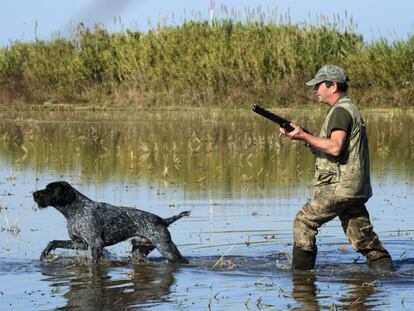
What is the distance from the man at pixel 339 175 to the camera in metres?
10.0

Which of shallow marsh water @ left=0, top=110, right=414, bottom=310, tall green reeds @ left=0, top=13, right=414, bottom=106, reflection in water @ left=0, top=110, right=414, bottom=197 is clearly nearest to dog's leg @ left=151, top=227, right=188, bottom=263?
shallow marsh water @ left=0, top=110, right=414, bottom=310

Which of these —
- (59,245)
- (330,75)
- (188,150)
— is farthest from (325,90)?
(188,150)

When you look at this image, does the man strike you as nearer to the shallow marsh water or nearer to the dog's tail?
the shallow marsh water

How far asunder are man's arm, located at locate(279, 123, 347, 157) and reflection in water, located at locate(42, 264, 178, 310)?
1.69m

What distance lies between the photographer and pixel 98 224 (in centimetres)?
1103

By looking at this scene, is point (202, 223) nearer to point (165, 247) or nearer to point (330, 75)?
point (165, 247)

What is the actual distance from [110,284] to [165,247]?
112cm

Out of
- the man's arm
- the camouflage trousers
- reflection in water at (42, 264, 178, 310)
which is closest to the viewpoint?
reflection in water at (42, 264, 178, 310)

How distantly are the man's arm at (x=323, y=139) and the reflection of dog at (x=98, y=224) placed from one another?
162 centimetres

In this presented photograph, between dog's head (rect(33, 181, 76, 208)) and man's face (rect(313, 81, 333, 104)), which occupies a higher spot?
man's face (rect(313, 81, 333, 104))

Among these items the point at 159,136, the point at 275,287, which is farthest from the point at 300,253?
the point at 159,136

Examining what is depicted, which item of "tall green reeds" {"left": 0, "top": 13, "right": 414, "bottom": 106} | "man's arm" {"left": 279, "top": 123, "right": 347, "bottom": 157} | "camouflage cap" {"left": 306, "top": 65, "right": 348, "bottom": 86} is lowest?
"man's arm" {"left": 279, "top": 123, "right": 347, "bottom": 157}

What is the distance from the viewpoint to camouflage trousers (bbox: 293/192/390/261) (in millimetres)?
10164

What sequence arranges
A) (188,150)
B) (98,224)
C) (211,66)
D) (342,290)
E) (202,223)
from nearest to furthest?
(342,290) < (98,224) < (202,223) < (188,150) < (211,66)
